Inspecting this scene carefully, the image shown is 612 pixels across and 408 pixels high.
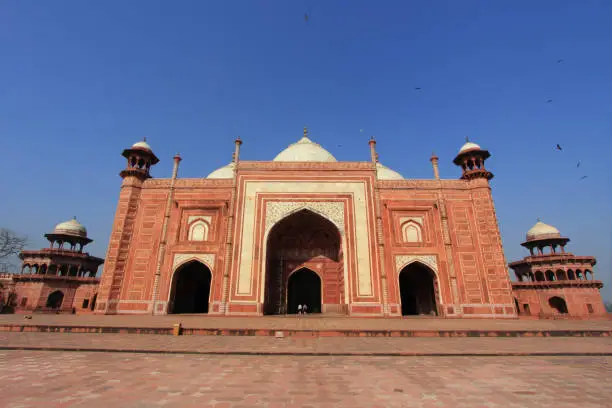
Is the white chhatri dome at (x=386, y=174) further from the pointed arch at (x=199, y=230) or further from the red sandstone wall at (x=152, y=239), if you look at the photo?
the pointed arch at (x=199, y=230)

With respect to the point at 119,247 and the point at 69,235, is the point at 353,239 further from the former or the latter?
the point at 69,235

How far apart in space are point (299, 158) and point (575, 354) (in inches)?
753

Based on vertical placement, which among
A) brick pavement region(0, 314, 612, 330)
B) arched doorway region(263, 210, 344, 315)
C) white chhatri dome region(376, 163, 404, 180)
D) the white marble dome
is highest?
the white marble dome

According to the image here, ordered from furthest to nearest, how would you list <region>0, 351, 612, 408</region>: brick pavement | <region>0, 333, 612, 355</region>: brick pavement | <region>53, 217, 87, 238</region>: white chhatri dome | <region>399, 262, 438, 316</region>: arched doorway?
<region>53, 217, 87, 238</region>: white chhatri dome < <region>399, 262, 438, 316</region>: arched doorway < <region>0, 333, 612, 355</region>: brick pavement < <region>0, 351, 612, 408</region>: brick pavement

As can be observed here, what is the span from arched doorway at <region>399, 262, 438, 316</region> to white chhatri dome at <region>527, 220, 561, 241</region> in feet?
40.3

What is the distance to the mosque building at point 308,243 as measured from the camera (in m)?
15.9

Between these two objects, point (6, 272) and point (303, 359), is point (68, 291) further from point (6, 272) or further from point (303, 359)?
point (303, 359)

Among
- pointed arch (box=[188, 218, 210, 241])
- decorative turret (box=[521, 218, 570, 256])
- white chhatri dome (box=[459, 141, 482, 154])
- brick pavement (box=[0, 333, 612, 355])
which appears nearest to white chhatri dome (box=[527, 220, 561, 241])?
decorative turret (box=[521, 218, 570, 256])

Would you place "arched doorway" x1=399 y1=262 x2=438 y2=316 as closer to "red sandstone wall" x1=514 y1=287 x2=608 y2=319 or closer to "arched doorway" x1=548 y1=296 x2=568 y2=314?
"red sandstone wall" x1=514 y1=287 x2=608 y2=319

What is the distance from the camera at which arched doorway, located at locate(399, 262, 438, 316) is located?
1834 centimetres

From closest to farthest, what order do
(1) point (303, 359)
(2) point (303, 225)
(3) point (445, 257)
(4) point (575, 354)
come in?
(1) point (303, 359) → (4) point (575, 354) → (3) point (445, 257) → (2) point (303, 225)

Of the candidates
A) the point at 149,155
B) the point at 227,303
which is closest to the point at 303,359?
the point at 227,303

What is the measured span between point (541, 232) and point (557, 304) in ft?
18.2

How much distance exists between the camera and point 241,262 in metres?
16.2
